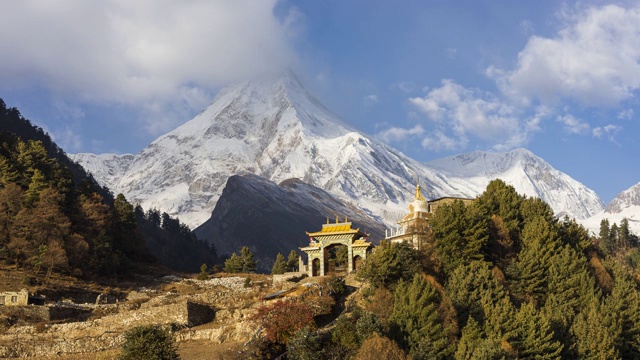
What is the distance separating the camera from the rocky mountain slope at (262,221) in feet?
528

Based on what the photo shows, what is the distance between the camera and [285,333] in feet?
121

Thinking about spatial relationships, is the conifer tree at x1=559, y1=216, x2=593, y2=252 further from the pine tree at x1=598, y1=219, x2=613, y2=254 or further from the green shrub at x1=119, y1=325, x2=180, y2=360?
the pine tree at x1=598, y1=219, x2=613, y2=254

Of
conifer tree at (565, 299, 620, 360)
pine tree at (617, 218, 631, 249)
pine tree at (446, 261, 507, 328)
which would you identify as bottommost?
conifer tree at (565, 299, 620, 360)

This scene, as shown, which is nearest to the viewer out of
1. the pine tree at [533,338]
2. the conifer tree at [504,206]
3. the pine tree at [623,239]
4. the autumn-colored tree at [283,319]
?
the autumn-colored tree at [283,319]

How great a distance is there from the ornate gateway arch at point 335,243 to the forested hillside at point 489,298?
758 cm

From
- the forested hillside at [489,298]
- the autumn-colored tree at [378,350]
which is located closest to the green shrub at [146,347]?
the forested hillside at [489,298]

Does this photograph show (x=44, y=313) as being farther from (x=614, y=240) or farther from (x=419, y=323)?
(x=614, y=240)

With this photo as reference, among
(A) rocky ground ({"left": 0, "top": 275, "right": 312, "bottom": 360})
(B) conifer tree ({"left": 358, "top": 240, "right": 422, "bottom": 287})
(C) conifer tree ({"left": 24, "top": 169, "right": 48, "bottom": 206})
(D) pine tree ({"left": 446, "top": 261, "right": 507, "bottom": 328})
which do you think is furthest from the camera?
(C) conifer tree ({"left": 24, "top": 169, "right": 48, "bottom": 206})

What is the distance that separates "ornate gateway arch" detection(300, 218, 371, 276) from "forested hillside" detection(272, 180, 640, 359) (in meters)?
7.58

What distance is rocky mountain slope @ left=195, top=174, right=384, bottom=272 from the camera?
16100 centimetres

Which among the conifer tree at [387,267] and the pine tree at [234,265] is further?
the pine tree at [234,265]

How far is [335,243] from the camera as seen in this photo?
58.3m

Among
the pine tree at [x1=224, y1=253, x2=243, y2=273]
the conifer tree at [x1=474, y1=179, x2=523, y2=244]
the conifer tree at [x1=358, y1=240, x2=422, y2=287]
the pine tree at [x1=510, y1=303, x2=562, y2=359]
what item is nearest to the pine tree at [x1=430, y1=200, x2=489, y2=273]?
the conifer tree at [x1=474, y1=179, x2=523, y2=244]

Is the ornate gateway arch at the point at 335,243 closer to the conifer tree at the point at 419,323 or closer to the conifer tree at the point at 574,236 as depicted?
the conifer tree at the point at 419,323
